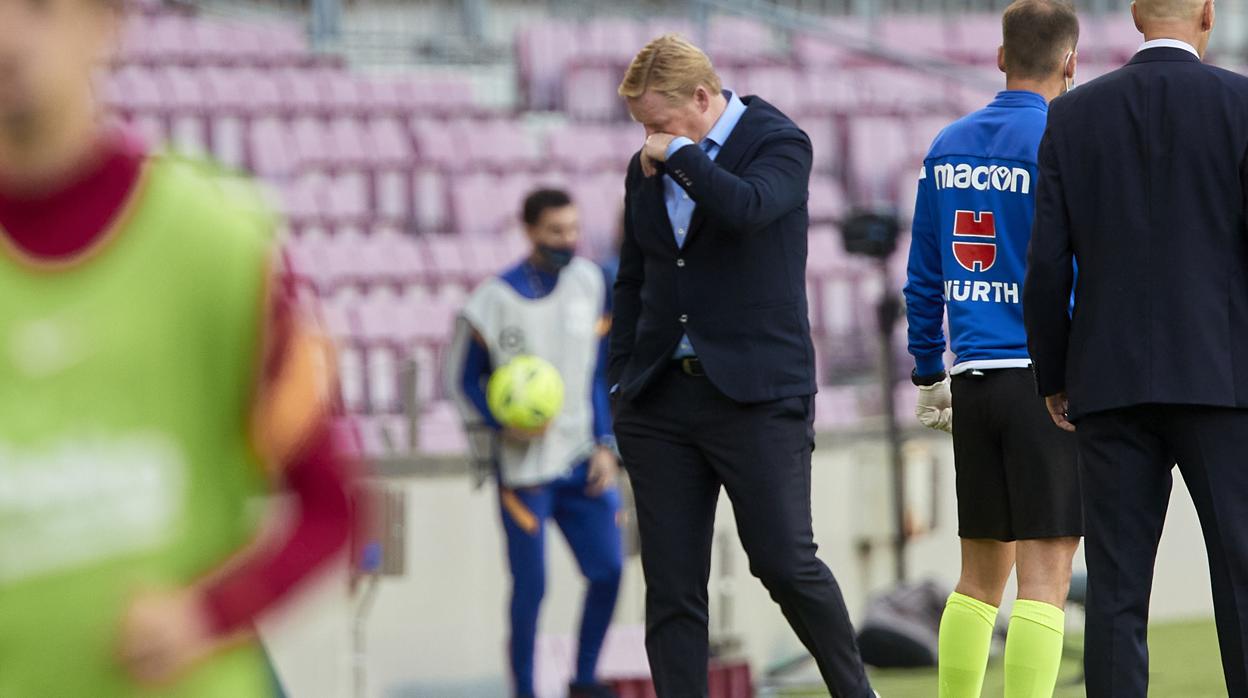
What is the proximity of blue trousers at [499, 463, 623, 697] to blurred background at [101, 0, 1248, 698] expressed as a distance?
315mm

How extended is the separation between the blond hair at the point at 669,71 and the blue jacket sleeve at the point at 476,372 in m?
2.57

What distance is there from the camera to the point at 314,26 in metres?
15.3

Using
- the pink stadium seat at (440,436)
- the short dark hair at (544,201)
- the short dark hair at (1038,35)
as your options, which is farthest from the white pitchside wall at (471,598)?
the short dark hair at (1038,35)

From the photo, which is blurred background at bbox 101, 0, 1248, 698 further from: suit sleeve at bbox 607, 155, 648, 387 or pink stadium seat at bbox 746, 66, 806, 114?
suit sleeve at bbox 607, 155, 648, 387

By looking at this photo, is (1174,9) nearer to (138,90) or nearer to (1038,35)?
(1038,35)

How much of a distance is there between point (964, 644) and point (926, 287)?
2.70 feet

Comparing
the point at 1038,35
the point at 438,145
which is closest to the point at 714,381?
the point at 1038,35

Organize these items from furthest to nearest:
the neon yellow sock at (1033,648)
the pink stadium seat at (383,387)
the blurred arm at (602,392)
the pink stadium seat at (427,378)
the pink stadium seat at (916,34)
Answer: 1. the pink stadium seat at (916,34)
2. the pink stadium seat at (383,387)
3. the pink stadium seat at (427,378)
4. the blurred arm at (602,392)
5. the neon yellow sock at (1033,648)

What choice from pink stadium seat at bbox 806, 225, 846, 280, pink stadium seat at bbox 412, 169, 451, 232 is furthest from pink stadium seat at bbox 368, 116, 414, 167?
pink stadium seat at bbox 806, 225, 846, 280

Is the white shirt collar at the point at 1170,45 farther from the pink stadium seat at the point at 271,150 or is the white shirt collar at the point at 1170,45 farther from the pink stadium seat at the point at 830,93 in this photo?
the pink stadium seat at the point at 271,150

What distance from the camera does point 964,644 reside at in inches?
178

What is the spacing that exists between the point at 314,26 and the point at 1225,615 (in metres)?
12.4

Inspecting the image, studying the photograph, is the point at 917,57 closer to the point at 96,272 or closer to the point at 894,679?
the point at 894,679

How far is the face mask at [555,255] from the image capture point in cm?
673
